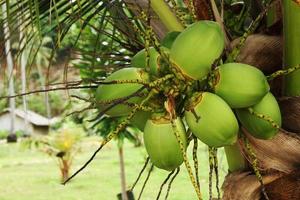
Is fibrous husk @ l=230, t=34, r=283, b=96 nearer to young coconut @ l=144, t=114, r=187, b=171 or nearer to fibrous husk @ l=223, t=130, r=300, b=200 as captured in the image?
fibrous husk @ l=223, t=130, r=300, b=200

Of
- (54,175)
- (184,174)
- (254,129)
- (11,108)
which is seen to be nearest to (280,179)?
(254,129)

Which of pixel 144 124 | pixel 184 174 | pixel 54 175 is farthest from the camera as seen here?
pixel 54 175

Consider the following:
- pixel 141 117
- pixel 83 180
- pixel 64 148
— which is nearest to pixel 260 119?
pixel 141 117

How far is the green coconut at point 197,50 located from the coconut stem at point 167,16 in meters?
0.34

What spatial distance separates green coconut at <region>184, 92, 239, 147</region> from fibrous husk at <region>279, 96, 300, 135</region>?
26 centimetres

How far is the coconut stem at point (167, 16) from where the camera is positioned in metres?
1.25

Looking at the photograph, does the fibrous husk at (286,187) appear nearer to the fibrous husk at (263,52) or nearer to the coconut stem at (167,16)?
the fibrous husk at (263,52)

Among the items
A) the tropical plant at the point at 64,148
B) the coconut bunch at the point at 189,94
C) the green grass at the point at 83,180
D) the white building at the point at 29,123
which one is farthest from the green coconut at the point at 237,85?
the white building at the point at 29,123

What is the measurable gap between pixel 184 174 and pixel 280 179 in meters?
10.5

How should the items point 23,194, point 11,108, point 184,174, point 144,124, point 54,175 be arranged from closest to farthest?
point 144,124 < point 23,194 < point 184,174 < point 54,175 < point 11,108

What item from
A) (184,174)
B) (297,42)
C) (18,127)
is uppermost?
(18,127)

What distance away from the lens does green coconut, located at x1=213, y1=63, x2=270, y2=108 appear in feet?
2.95

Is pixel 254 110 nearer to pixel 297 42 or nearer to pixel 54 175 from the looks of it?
pixel 297 42

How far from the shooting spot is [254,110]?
953 mm
